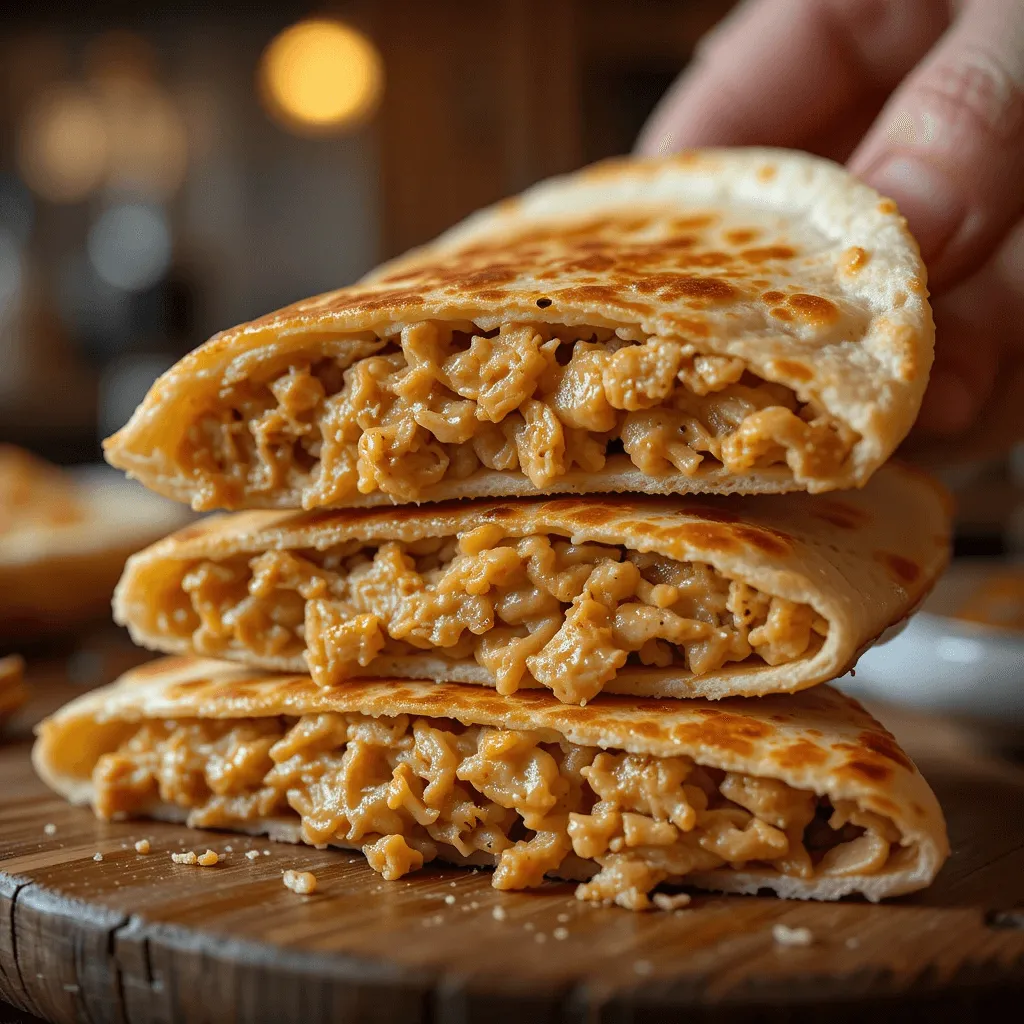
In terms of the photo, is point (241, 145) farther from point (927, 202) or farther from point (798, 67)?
point (927, 202)

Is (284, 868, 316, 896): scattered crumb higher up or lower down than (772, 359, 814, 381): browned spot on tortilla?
lower down

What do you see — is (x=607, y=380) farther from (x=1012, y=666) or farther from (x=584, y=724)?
(x=1012, y=666)

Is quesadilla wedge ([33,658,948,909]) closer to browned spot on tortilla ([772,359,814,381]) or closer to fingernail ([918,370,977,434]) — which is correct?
browned spot on tortilla ([772,359,814,381])

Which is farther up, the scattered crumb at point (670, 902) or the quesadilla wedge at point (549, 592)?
the quesadilla wedge at point (549, 592)

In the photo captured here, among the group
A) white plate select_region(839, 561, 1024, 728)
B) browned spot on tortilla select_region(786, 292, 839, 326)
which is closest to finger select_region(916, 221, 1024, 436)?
white plate select_region(839, 561, 1024, 728)

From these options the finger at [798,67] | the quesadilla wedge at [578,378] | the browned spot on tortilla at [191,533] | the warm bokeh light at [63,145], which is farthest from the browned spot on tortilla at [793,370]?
the warm bokeh light at [63,145]

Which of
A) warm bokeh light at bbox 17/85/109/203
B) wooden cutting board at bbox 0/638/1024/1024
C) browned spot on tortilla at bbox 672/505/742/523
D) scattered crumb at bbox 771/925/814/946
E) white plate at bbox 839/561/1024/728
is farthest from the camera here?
warm bokeh light at bbox 17/85/109/203

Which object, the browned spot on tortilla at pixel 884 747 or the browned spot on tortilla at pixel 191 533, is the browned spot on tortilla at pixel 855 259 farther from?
the browned spot on tortilla at pixel 191 533
